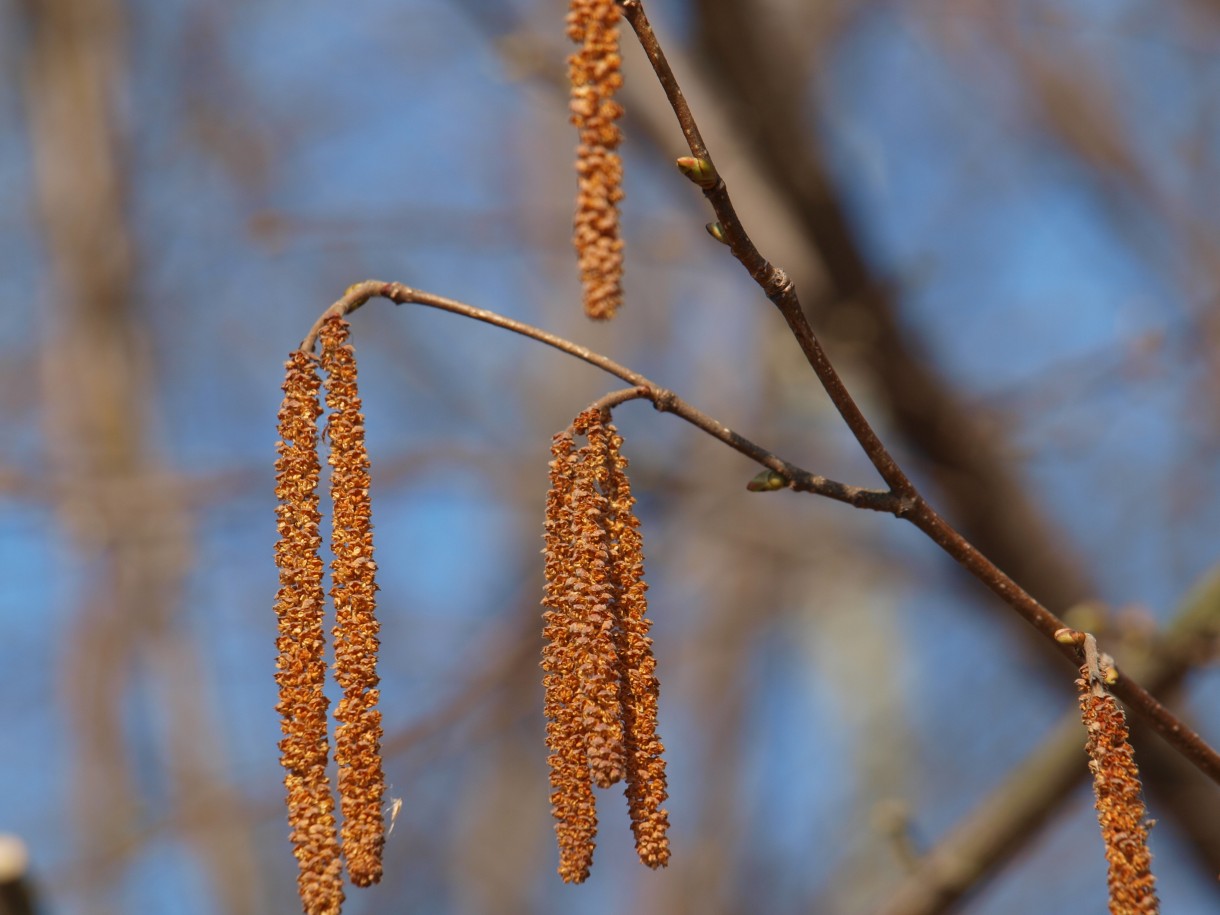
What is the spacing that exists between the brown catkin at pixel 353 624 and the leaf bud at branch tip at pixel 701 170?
0.27m

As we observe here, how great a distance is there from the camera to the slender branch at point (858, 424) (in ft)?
2.89

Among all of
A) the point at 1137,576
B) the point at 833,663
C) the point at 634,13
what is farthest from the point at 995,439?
the point at 833,663

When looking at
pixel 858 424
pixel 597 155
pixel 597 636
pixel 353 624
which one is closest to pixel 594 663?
pixel 597 636

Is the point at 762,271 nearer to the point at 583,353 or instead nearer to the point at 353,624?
the point at 583,353

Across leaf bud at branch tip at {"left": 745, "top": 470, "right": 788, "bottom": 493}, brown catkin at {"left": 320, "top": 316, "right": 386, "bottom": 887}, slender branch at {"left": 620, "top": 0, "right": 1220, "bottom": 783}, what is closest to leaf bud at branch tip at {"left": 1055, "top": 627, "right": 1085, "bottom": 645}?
slender branch at {"left": 620, "top": 0, "right": 1220, "bottom": 783}

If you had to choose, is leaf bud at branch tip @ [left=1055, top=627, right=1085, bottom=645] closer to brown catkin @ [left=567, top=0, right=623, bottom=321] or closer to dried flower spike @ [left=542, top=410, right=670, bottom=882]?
dried flower spike @ [left=542, top=410, right=670, bottom=882]

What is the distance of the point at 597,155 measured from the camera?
994mm

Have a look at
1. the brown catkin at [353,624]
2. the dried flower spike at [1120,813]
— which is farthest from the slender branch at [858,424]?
the brown catkin at [353,624]

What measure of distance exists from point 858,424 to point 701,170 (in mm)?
236

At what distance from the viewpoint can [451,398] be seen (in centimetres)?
572

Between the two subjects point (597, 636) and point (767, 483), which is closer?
point (597, 636)

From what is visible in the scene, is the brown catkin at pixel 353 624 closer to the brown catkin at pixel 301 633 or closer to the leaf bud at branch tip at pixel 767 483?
the brown catkin at pixel 301 633

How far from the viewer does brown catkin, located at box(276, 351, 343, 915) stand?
92cm

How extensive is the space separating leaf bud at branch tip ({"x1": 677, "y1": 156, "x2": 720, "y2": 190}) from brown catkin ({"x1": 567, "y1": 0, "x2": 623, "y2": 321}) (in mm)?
96
